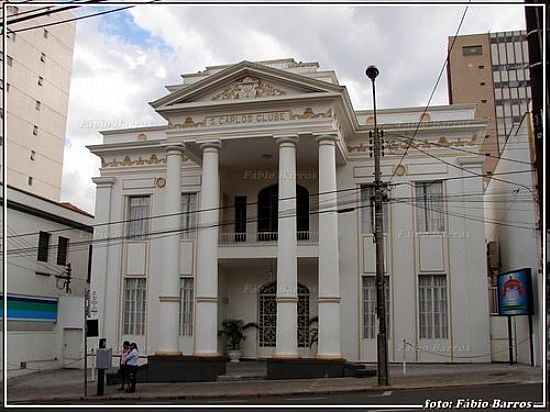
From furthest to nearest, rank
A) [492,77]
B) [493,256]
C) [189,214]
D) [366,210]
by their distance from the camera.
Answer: [492,77]
[493,256]
[189,214]
[366,210]

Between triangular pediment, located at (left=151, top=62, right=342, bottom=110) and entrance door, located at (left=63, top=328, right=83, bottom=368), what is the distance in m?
10.8

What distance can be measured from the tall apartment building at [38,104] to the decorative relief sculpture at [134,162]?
1464 centimetres

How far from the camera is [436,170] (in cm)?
2447

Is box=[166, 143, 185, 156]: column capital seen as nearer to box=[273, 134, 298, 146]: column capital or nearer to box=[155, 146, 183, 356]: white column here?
box=[155, 146, 183, 356]: white column

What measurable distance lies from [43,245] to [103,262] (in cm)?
283

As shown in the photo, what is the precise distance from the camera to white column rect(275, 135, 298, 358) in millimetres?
20547

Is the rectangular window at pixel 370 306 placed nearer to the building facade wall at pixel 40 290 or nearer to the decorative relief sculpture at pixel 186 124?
the decorative relief sculpture at pixel 186 124

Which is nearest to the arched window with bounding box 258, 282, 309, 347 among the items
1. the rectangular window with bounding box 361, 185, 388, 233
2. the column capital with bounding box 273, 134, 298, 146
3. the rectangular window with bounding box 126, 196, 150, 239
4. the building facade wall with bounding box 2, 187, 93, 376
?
the rectangular window with bounding box 361, 185, 388, 233

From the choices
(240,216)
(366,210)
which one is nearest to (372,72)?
(366,210)

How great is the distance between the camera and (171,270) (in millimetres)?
22281

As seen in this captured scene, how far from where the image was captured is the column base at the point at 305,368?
2005 centimetres

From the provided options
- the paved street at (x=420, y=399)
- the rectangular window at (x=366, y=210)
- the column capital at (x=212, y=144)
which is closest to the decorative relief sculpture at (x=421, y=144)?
the rectangular window at (x=366, y=210)

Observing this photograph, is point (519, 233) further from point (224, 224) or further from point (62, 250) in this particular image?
point (62, 250)

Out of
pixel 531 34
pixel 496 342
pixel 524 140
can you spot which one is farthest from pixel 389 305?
pixel 531 34
